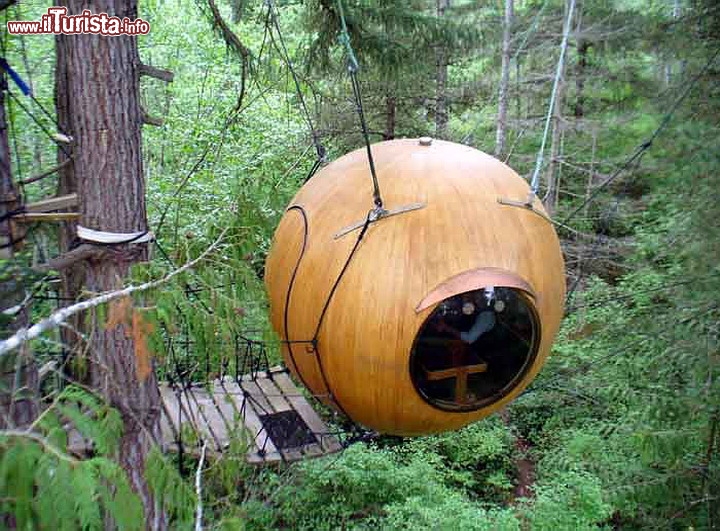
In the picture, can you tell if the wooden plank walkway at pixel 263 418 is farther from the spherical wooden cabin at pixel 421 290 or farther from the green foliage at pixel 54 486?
the green foliage at pixel 54 486

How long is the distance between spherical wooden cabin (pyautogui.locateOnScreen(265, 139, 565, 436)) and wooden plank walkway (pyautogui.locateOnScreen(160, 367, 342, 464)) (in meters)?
0.54

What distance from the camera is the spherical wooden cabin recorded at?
2215mm

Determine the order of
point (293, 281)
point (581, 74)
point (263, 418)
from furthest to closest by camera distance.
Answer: point (581, 74) → point (263, 418) → point (293, 281)

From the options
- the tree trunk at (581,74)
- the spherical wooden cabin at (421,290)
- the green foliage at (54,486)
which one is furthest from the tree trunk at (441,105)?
the green foliage at (54,486)

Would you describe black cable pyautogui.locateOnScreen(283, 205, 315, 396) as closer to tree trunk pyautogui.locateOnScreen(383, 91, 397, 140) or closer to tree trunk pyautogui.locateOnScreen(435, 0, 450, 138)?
tree trunk pyautogui.locateOnScreen(383, 91, 397, 140)

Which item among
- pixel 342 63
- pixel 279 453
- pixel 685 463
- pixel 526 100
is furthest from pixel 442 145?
pixel 526 100

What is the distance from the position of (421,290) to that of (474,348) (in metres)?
0.37

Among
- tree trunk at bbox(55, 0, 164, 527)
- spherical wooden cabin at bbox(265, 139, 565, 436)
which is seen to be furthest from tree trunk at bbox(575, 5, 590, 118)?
tree trunk at bbox(55, 0, 164, 527)

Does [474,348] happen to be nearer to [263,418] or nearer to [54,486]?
[263,418]

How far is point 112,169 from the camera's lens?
255 centimetres

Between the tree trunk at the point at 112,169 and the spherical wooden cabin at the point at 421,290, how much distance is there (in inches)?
28.4

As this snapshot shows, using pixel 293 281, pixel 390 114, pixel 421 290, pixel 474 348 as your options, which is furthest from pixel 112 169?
pixel 390 114

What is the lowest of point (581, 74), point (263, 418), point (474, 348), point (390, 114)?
point (263, 418)

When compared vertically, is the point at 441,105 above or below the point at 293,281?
above
